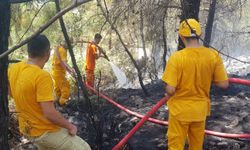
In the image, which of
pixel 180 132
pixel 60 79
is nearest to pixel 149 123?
pixel 180 132

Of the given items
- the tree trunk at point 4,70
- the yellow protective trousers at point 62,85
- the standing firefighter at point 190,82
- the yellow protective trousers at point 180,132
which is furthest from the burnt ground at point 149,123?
the tree trunk at point 4,70

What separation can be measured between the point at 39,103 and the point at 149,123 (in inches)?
137

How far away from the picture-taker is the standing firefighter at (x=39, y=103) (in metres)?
3.08

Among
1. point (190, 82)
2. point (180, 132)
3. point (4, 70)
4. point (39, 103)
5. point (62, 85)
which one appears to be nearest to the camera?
point (39, 103)

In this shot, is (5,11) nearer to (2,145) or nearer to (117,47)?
(2,145)

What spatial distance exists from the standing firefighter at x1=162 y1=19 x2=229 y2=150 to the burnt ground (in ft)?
4.58

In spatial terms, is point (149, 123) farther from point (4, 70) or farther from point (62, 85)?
point (4, 70)

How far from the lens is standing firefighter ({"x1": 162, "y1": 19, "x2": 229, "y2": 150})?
373 cm

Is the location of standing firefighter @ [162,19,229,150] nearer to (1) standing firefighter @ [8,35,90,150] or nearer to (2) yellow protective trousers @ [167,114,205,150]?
(2) yellow protective trousers @ [167,114,205,150]

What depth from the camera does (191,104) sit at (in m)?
3.88

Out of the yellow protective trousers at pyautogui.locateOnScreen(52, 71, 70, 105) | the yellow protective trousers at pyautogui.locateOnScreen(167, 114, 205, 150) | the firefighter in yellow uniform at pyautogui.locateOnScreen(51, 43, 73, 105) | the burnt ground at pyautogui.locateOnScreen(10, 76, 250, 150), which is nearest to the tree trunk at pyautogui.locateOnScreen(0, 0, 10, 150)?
the yellow protective trousers at pyautogui.locateOnScreen(167, 114, 205, 150)

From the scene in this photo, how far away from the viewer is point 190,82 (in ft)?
12.5

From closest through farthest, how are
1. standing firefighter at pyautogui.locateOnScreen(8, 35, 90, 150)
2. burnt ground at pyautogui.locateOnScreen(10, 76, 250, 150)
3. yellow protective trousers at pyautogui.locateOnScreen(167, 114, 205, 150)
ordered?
standing firefighter at pyautogui.locateOnScreen(8, 35, 90, 150) < yellow protective trousers at pyautogui.locateOnScreen(167, 114, 205, 150) < burnt ground at pyautogui.locateOnScreen(10, 76, 250, 150)

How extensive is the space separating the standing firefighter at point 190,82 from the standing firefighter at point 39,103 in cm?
105
